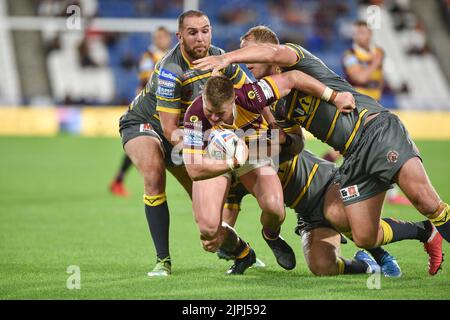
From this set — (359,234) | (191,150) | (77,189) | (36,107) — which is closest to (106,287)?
(191,150)

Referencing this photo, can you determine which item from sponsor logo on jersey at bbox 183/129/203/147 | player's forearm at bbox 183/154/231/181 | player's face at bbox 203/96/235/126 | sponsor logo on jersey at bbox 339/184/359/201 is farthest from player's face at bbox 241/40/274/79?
sponsor logo on jersey at bbox 339/184/359/201

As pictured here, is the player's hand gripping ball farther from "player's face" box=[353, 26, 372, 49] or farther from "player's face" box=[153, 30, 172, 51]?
"player's face" box=[153, 30, 172, 51]

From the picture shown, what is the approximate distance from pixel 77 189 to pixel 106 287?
724 centimetres

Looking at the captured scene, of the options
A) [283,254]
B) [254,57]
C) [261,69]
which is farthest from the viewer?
[283,254]

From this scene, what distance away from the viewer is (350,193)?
6.44 metres

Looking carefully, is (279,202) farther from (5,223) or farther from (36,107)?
(36,107)

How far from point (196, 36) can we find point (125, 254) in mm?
2309

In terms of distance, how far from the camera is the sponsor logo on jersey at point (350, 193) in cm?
641

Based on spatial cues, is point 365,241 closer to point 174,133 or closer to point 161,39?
point 174,133

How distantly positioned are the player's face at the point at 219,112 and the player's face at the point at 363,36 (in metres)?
6.11

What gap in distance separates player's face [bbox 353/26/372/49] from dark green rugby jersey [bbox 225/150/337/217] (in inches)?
215

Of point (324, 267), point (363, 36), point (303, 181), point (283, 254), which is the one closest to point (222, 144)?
point (303, 181)

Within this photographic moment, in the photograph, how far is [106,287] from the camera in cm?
627

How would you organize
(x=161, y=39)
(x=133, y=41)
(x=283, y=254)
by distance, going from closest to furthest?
(x=283, y=254), (x=161, y=39), (x=133, y=41)
